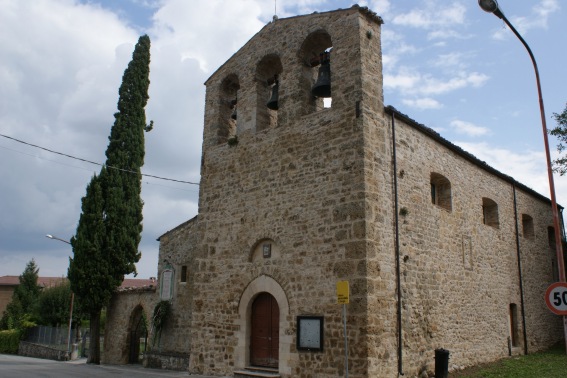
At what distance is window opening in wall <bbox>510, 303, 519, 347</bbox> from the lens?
1623cm

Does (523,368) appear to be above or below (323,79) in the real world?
below

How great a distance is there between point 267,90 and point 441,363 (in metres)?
8.51

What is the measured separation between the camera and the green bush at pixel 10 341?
101 ft

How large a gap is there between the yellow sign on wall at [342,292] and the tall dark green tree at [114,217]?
13.7 meters

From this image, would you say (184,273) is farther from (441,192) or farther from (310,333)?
(441,192)

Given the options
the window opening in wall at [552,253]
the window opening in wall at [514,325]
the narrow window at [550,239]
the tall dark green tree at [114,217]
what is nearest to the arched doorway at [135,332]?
the tall dark green tree at [114,217]

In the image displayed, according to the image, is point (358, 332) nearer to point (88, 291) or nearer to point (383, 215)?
point (383, 215)

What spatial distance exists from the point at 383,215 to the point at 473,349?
5.51m

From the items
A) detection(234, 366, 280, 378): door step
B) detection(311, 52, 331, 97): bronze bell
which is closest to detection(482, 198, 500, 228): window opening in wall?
detection(311, 52, 331, 97): bronze bell

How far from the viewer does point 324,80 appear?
12.0 meters

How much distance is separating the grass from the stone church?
37 centimetres

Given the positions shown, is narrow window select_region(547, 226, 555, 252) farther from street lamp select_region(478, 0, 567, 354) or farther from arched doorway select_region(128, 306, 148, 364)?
arched doorway select_region(128, 306, 148, 364)

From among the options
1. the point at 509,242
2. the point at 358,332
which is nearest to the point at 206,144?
the point at 358,332

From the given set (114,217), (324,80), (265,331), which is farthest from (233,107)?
(114,217)
